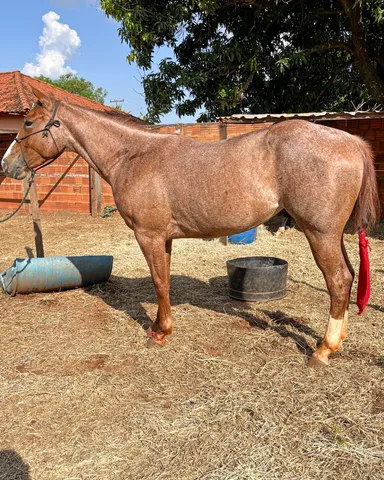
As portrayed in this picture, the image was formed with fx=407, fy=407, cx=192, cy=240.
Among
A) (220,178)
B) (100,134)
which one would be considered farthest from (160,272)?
(100,134)

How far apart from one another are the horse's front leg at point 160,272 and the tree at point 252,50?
719 cm

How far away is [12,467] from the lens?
2.21 meters

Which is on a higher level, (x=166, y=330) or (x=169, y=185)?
(x=169, y=185)

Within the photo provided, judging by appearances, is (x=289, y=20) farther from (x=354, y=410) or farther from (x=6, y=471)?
(x=6, y=471)

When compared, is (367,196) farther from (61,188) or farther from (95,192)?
(61,188)

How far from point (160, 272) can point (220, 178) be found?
101 centimetres

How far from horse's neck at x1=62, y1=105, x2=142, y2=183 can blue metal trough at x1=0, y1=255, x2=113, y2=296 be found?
1722mm

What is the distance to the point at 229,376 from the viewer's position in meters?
3.09

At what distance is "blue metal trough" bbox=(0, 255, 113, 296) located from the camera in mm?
4891

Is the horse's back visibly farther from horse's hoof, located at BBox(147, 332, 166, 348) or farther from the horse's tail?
horse's hoof, located at BBox(147, 332, 166, 348)

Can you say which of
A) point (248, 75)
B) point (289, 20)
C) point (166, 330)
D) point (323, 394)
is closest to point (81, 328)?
point (166, 330)

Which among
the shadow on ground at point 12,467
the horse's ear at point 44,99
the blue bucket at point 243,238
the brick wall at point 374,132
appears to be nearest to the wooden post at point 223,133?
the blue bucket at point 243,238

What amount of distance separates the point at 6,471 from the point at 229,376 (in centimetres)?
158

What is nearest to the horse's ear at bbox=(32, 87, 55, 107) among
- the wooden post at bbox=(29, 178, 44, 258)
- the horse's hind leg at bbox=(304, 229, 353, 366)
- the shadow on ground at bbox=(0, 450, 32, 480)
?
the wooden post at bbox=(29, 178, 44, 258)
